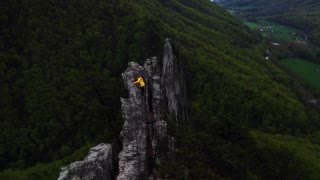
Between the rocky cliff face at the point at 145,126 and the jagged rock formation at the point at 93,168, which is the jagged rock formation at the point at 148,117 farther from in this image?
the jagged rock formation at the point at 93,168

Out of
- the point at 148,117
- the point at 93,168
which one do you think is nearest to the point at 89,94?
the point at 148,117

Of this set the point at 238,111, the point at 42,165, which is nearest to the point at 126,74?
the point at 42,165

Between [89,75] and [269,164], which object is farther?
[89,75]

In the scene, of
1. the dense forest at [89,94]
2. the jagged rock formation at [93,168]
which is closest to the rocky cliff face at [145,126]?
the jagged rock formation at [93,168]

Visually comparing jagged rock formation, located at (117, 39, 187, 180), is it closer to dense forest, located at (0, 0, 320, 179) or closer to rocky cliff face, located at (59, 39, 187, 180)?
rocky cliff face, located at (59, 39, 187, 180)

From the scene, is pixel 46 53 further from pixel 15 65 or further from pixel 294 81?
pixel 294 81

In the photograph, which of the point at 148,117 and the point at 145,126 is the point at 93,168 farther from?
the point at 148,117
